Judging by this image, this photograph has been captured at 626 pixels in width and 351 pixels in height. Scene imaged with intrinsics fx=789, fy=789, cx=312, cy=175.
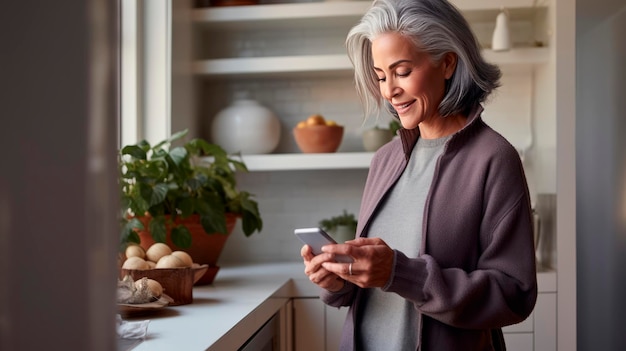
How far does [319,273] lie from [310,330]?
1.45 metres

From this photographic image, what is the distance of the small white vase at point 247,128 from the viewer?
3.47 m

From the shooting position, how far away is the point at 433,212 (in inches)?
59.7

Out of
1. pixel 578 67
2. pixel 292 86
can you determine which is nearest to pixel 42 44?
pixel 578 67

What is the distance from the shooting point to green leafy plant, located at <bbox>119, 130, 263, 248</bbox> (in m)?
2.56

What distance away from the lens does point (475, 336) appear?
1.52 metres

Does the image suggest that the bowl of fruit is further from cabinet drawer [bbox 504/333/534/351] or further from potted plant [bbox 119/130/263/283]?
cabinet drawer [bbox 504/333/534/351]

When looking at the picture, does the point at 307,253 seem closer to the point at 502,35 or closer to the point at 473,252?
the point at 473,252

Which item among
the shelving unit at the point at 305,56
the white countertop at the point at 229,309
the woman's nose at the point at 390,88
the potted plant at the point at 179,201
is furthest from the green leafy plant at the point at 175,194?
the woman's nose at the point at 390,88

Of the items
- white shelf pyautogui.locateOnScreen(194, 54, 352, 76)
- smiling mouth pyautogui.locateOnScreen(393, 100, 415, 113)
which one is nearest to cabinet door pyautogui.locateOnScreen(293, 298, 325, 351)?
white shelf pyautogui.locateOnScreen(194, 54, 352, 76)

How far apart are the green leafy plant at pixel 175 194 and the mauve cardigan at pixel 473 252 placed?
1.15 m

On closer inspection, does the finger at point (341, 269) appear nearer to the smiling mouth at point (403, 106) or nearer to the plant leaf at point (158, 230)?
the smiling mouth at point (403, 106)

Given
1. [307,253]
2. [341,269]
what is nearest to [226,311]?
[307,253]

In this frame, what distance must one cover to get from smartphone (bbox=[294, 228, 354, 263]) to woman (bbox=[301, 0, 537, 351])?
0.02 meters

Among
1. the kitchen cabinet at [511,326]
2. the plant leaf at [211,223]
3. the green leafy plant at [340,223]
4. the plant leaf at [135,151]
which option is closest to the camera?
the plant leaf at [135,151]
